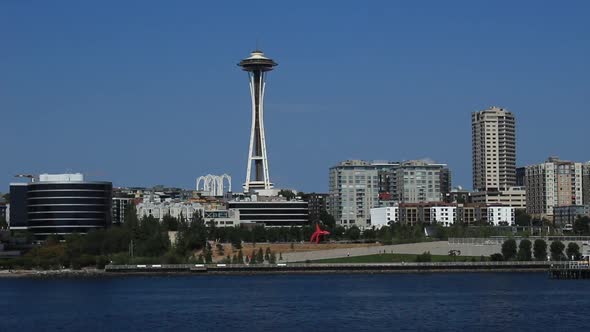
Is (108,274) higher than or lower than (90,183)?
lower

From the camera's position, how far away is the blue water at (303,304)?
254ft

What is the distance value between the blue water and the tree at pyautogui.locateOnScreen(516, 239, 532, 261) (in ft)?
60.3

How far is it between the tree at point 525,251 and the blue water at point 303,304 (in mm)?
18385

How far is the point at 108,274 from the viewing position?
150 metres

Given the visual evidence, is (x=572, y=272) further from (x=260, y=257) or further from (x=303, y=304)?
(x=303, y=304)

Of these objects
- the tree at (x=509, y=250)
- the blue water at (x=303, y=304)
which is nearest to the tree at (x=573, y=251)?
the tree at (x=509, y=250)

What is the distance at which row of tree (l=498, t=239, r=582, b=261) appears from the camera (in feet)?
501

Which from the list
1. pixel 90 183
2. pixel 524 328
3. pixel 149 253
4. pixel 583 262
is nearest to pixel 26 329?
pixel 524 328

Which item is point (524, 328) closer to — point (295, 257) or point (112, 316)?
point (112, 316)

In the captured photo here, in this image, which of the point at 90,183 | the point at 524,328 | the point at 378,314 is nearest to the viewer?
the point at 524,328

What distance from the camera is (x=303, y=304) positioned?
9319 cm

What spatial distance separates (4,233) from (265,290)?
Answer: 8350 centimetres

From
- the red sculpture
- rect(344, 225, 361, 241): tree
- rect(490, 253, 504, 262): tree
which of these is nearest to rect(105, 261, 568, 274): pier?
rect(490, 253, 504, 262): tree

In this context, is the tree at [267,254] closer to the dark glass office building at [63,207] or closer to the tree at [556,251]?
the tree at [556,251]
